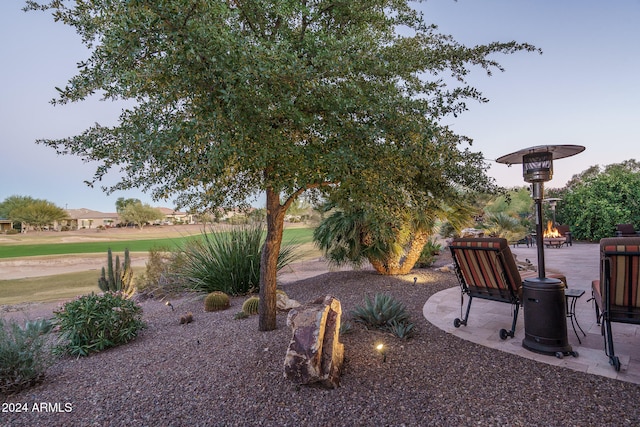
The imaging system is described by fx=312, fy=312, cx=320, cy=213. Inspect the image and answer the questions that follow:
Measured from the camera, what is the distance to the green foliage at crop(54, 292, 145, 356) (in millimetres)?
3560

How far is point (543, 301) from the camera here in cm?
285

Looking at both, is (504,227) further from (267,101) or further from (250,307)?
(267,101)

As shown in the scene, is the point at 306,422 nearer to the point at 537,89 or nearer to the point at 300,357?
the point at 300,357

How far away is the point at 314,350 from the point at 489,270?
2.32m

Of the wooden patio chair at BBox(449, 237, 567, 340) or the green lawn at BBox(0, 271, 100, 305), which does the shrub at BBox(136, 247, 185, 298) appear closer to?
the green lawn at BBox(0, 271, 100, 305)

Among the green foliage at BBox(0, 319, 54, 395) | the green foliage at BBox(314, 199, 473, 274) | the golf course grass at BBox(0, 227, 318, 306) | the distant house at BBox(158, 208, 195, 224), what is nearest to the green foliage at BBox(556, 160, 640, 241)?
the green foliage at BBox(314, 199, 473, 274)

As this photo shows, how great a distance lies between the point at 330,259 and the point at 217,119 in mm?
5292

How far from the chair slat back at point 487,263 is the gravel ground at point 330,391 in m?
0.82

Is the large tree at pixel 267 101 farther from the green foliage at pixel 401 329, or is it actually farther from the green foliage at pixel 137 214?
the green foliage at pixel 137 214

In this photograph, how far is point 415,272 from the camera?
23.4 ft

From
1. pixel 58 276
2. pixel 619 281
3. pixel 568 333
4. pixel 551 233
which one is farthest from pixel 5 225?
pixel 551 233

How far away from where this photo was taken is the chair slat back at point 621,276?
2461 mm

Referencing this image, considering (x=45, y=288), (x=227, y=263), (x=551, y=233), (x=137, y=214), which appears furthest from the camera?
(x=137, y=214)

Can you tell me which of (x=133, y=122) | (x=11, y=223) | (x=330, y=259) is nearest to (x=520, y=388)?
(x=133, y=122)
